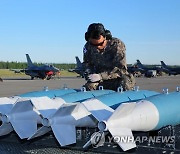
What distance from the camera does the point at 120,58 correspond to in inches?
267

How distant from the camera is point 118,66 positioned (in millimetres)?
6773

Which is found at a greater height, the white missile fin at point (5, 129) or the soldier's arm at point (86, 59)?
the soldier's arm at point (86, 59)

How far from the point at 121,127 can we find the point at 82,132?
5.08 feet

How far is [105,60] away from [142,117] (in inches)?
103

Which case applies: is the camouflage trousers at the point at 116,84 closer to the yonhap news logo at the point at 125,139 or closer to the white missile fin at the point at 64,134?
the yonhap news logo at the point at 125,139

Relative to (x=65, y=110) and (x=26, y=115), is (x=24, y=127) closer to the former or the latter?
(x=26, y=115)

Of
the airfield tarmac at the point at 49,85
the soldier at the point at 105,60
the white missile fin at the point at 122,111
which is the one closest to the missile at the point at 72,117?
the white missile fin at the point at 122,111

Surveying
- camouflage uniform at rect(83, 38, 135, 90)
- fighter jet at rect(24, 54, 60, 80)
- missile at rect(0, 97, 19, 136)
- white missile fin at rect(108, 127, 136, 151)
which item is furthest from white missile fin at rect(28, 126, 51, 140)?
fighter jet at rect(24, 54, 60, 80)

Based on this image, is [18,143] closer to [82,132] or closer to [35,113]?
[35,113]

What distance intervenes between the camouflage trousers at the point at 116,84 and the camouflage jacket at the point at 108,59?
0.13m

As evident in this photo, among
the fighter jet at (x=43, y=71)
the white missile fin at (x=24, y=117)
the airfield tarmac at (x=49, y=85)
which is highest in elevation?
the white missile fin at (x=24, y=117)

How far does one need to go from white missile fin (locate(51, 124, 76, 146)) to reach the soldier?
2.13 metres

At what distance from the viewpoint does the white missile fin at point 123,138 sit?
402cm

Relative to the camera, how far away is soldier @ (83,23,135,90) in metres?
6.51
